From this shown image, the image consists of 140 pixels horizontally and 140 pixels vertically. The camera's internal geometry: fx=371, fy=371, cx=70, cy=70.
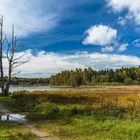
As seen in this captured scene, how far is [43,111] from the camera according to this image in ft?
76.3

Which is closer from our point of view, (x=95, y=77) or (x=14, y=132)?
(x=14, y=132)

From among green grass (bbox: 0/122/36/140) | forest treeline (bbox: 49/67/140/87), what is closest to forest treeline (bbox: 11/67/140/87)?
forest treeline (bbox: 49/67/140/87)

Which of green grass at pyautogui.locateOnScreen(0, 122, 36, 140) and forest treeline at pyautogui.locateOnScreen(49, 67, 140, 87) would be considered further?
forest treeline at pyautogui.locateOnScreen(49, 67, 140, 87)

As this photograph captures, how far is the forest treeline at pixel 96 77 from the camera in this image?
146 meters

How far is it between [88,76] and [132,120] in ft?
469

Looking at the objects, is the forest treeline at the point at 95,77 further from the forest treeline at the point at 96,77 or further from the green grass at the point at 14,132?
the green grass at the point at 14,132

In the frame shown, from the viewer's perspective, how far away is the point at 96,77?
157 meters

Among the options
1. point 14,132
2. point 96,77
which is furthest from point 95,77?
point 14,132

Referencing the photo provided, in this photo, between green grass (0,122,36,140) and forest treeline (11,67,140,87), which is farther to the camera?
forest treeline (11,67,140,87)

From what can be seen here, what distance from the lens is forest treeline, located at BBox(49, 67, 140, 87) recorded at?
→ 481 feet

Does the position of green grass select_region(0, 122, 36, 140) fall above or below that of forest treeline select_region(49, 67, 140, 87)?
below

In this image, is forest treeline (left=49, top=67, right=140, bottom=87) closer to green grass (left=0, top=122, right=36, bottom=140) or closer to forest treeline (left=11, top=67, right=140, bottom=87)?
forest treeline (left=11, top=67, right=140, bottom=87)

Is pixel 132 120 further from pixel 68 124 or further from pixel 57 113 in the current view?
pixel 57 113

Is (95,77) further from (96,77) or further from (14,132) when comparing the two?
(14,132)
